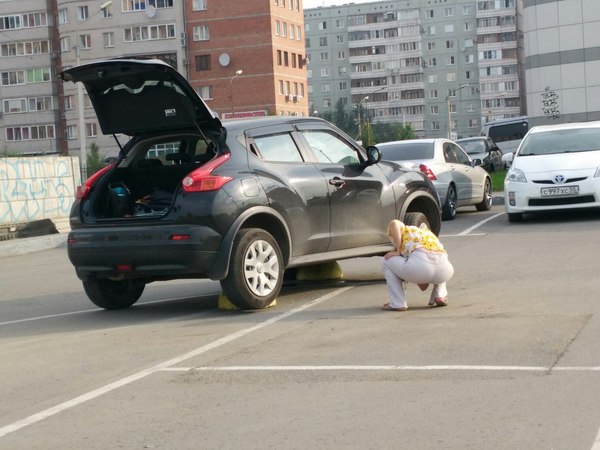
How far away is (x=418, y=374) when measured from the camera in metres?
6.92

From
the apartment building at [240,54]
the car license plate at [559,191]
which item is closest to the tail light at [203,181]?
the car license plate at [559,191]

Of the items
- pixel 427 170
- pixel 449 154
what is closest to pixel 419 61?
pixel 449 154

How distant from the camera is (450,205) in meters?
20.9

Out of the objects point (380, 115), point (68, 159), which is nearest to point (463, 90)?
point (380, 115)

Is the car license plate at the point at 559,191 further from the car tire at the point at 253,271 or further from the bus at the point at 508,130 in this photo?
the bus at the point at 508,130

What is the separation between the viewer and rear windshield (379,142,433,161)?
21250 mm

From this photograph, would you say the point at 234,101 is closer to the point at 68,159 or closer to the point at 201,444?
the point at 68,159

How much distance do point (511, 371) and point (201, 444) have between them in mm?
2193

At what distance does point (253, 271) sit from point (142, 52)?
105m

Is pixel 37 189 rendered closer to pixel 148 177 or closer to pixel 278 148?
pixel 148 177

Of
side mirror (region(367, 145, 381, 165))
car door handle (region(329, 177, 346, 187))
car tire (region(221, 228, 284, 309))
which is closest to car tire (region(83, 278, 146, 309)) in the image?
car tire (region(221, 228, 284, 309))

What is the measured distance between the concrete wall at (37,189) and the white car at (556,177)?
1310 cm

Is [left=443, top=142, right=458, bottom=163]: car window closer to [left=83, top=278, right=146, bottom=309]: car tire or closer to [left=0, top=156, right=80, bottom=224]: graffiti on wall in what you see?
[left=0, top=156, right=80, bottom=224]: graffiti on wall

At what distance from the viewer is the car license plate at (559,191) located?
17814 mm
